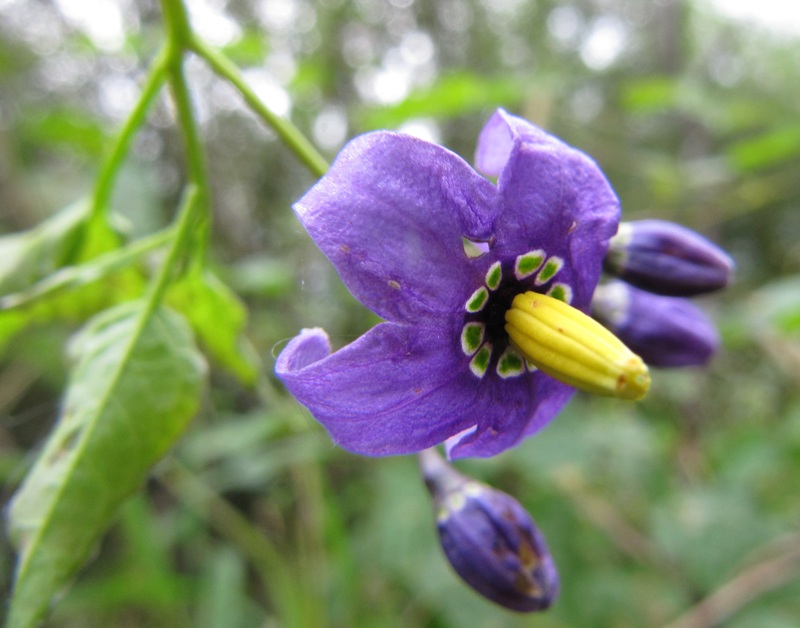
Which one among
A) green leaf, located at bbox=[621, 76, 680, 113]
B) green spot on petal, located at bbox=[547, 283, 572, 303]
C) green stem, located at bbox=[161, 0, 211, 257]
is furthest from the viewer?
green leaf, located at bbox=[621, 76, 680, 113]

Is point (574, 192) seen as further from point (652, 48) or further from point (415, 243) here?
point (652, 48)

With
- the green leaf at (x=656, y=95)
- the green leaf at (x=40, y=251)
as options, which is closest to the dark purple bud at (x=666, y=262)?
the green leaf at (x=40, y=251)

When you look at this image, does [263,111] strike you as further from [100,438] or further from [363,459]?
[363,459]

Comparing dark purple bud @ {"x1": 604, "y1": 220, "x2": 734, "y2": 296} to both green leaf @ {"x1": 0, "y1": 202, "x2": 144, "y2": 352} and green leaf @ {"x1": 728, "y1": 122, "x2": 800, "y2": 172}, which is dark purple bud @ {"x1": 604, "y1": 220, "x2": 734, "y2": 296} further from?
green leaf @ {"x1": 728, "y1": 122, "x2": 800, "y2": 172}

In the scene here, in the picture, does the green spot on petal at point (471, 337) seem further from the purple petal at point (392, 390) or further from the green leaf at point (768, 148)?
the green leaf at point (768, 148)

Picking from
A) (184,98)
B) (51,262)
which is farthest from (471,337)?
(51,262)

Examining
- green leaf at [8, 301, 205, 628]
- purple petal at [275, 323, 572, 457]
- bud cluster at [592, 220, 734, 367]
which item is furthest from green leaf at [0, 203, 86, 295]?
bud cluster at [592, 220, 734, 367]
